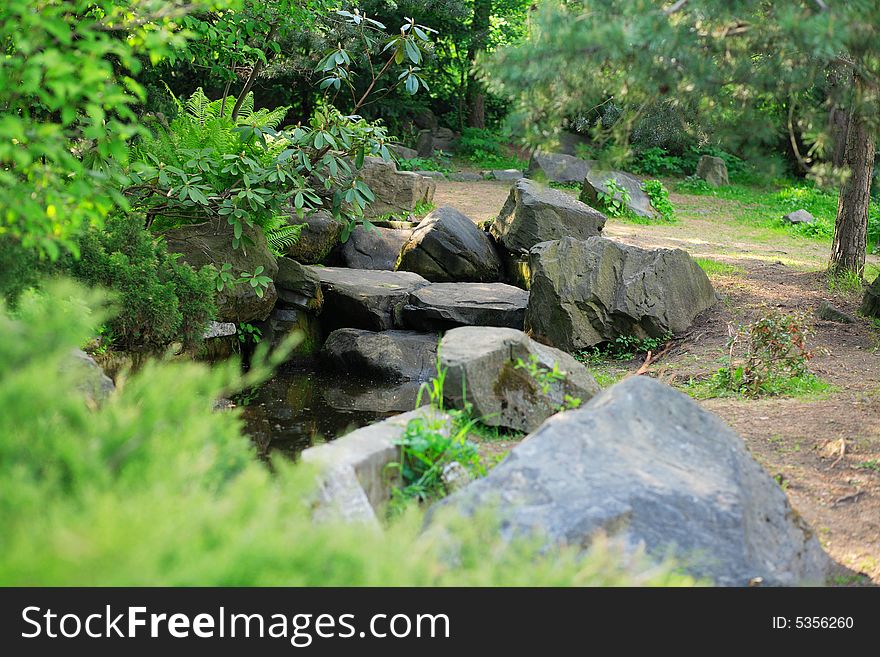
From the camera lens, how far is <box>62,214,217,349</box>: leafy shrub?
6430 mm

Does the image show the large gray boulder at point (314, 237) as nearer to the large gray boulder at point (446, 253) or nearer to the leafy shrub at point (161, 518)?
the large gray boulder at point (446, 253)

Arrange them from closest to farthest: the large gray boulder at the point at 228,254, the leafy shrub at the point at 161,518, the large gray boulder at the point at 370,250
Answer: the leafy shrub at the point at 161,518 < the large gray boulder at the point at 228,254 < the large gray boulder at the point at 370,250

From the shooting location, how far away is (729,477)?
3598 millimetres

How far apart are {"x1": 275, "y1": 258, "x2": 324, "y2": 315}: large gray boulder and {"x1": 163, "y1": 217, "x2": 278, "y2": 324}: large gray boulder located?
495mm

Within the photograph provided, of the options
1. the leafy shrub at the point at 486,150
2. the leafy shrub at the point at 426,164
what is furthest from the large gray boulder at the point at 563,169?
the leafy shrub at the point at 486,150

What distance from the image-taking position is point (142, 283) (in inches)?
260

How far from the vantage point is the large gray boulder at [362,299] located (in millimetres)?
8836

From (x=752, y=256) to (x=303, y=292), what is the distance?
20.7 feet

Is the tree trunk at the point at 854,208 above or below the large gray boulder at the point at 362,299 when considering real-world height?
above

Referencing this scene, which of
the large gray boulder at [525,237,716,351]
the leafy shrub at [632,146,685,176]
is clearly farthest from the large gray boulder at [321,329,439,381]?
the leafy shrub at [632,146,685,176]

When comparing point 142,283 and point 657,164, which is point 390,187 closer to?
point 142,283

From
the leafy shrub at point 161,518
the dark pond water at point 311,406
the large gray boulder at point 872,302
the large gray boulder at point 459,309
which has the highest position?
the leafy shrub at point 161,518

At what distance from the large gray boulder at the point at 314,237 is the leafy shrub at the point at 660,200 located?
6690 millimetres
